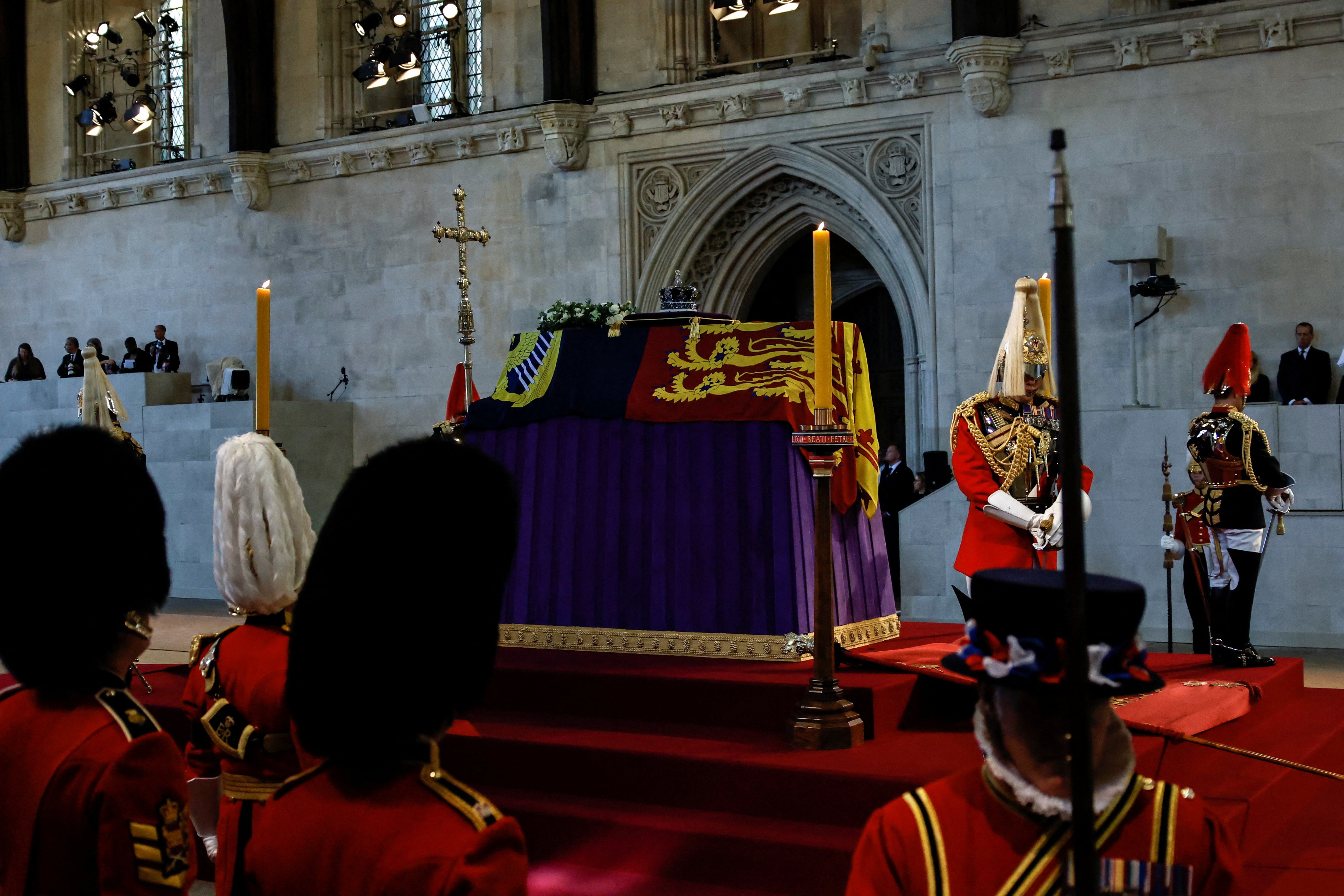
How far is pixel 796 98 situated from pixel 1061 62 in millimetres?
2230

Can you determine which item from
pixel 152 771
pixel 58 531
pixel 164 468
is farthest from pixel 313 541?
pixel 164 468

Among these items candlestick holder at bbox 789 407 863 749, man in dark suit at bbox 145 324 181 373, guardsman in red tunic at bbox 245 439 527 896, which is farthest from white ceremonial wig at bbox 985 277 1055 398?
man in dark suit at bbox 145 324 181 373

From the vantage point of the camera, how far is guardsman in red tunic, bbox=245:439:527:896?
4.56 ft

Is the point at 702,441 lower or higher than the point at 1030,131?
lower

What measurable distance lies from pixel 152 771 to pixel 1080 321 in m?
9.03

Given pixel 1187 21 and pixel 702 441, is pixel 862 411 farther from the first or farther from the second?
pixel 1187 21

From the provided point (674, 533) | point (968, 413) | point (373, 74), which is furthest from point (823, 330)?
point (373, 74)

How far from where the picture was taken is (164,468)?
39.3 feet

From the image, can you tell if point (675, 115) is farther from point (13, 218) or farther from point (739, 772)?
point (13, 218)

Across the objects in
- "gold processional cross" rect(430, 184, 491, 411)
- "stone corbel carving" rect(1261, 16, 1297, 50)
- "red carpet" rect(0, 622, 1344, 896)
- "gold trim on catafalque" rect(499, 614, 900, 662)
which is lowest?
"red carpet" rect(0, 622, 1344, 896)

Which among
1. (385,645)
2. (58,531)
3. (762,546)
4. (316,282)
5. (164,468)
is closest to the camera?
(385,645)

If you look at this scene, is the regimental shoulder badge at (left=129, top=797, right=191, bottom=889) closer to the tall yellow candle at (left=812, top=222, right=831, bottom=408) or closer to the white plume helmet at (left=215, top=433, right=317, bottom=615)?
the white plume helmet at (left=215, top=433, right=317, bottom=615)

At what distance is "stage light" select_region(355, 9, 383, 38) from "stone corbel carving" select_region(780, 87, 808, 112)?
483 cm

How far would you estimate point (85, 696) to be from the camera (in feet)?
5.98
